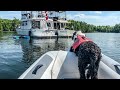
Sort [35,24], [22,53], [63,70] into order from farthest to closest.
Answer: [35,24] < [22,53] < [63,70]

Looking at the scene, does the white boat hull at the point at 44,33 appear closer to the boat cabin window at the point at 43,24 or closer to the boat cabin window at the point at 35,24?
the boat cabin window at the point at 35,24

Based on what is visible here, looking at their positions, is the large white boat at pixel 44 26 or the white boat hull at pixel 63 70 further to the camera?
the large white boat at pixel 44 26

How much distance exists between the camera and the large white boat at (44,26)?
722 inches

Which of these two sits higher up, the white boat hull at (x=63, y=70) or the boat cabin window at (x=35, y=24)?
the white boat hull at (x=63, y=70)

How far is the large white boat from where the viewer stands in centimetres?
1834

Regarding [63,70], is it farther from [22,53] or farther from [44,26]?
[44,26]

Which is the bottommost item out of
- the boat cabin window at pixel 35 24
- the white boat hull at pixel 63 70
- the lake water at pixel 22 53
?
the lake water at pixel 22 53

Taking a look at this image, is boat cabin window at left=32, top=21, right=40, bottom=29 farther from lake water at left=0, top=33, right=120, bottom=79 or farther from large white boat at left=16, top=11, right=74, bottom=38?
lake water at left=0, top=33, right=120, bottom=79

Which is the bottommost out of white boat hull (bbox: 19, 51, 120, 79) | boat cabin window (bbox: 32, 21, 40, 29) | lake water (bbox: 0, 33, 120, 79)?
lake water (bbox: 0, 33, 120, 79)

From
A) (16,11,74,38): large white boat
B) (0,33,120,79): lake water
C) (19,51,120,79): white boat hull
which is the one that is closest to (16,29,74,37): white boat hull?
(16,11,74,38): large white boat

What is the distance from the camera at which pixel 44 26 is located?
64.0ft

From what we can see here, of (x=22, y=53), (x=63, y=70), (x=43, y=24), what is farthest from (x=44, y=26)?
(x=63, y=70)

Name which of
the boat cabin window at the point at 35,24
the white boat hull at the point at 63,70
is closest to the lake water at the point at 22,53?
the white boat hull at the point at 63,70
